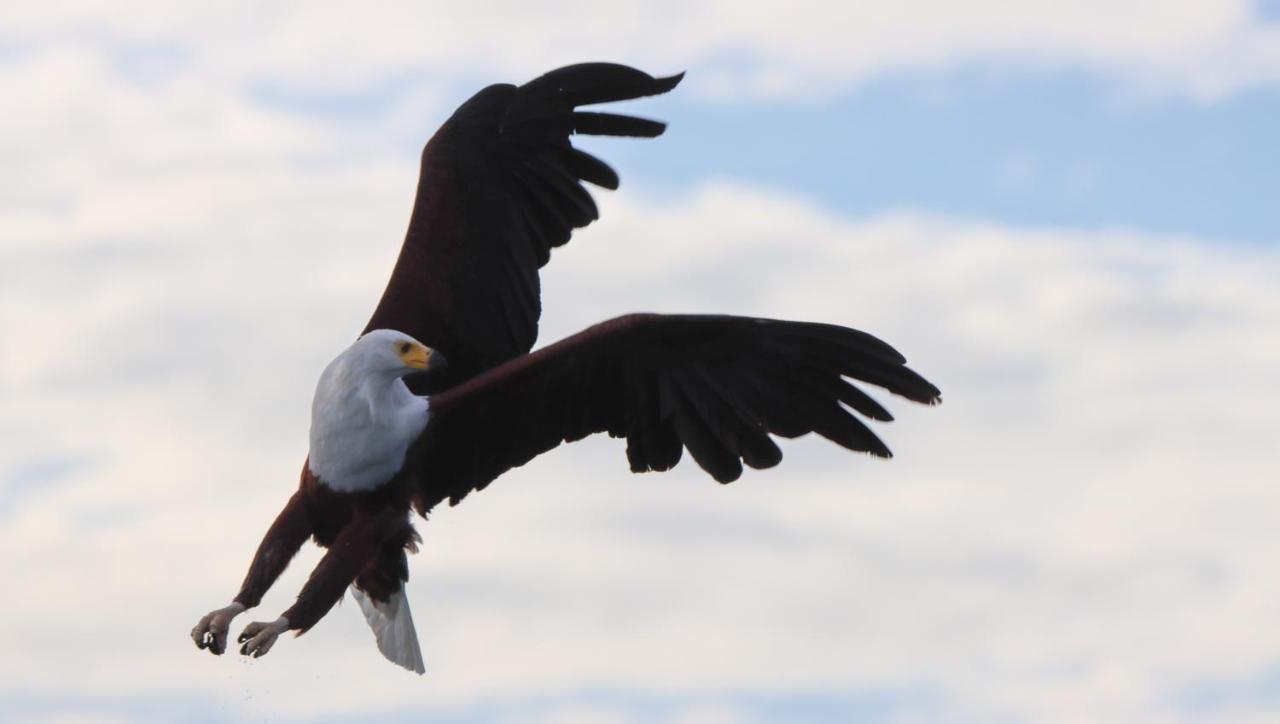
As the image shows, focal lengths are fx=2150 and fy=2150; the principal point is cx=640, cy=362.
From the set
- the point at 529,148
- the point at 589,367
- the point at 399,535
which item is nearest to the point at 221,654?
the point at 399,535

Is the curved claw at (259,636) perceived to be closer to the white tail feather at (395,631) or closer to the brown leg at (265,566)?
the brown leg at (265,566)

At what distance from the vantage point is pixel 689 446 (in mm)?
8555

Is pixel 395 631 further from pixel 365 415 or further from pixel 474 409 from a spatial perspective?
pixel 365 415

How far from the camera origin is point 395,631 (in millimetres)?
9406

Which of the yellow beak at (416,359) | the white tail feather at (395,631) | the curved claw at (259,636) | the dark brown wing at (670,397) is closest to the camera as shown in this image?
the curved claw at (259,636)

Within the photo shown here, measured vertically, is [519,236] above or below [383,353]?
above

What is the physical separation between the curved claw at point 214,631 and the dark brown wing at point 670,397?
102 centimetres

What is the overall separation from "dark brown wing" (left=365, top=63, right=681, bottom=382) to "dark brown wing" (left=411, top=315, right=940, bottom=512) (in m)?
0.72

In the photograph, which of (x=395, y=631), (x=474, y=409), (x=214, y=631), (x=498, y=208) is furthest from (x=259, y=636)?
(x=498, y=208)

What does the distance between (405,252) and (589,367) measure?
1.40 m

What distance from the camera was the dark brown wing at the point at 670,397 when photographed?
26.9ft

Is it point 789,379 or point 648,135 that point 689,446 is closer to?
point 789,379

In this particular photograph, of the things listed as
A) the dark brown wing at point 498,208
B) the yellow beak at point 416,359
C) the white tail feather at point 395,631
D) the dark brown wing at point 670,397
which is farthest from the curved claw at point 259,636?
the dark brown wing at point 498,208

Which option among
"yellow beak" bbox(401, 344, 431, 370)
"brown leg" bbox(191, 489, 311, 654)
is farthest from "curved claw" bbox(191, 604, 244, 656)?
"yellow beak" bbox(401, 344, 431, 370)
